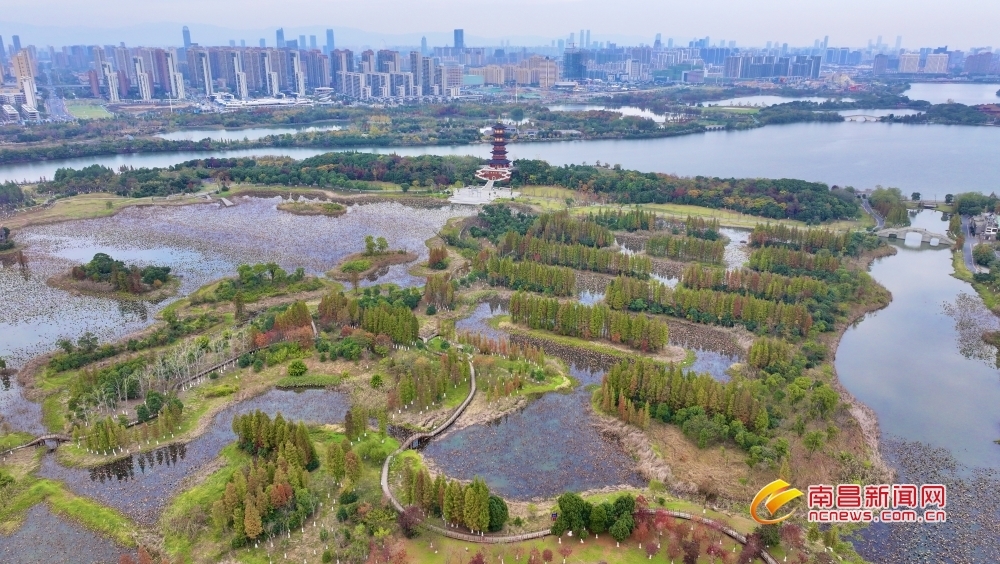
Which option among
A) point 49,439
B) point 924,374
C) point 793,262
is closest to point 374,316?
point 49,439

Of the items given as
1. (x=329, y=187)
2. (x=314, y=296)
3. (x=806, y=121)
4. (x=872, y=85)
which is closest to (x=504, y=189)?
(x=329, y=187)

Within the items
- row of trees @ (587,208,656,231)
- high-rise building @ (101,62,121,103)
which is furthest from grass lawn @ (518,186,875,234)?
high-rise building @ (101,62,121,103)

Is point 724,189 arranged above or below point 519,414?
above

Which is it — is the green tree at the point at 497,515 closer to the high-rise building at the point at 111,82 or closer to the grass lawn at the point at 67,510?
the grass lawn at the point at 67,510

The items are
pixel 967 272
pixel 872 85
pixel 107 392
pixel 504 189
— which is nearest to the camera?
pixel 107 392

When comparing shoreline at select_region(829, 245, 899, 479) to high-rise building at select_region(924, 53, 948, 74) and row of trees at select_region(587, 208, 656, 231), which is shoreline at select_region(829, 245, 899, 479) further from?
high-rise building at select_region(924, 53, 948, 74)

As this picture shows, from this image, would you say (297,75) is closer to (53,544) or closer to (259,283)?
(259,283)

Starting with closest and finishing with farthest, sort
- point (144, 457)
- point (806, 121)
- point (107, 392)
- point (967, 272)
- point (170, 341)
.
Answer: point (144, 457) < point (107, 392) < point (170, 341) < point (967, 272) < point (806, 121)

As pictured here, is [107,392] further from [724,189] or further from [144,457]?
[724,189]
